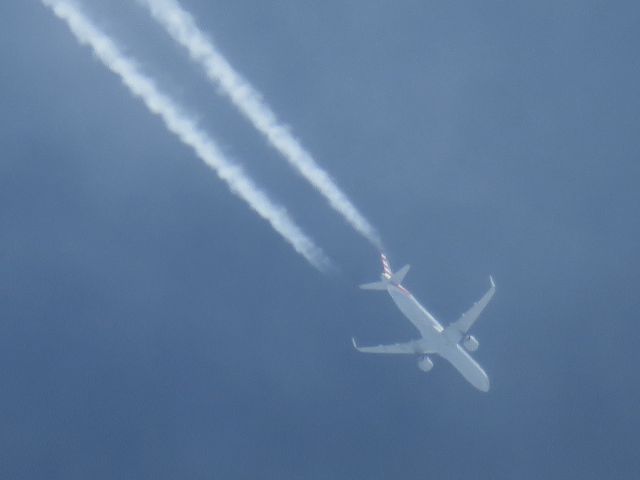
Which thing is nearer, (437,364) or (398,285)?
(398,285)

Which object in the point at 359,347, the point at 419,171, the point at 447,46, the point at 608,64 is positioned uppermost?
the point at 608,64

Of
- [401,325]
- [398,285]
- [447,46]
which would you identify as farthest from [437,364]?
[447,46]

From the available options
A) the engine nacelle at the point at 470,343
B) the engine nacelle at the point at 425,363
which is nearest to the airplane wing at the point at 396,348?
the engine nacelle at the point at 425,363

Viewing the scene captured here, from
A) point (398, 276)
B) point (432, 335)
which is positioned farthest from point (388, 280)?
point (432, 335)

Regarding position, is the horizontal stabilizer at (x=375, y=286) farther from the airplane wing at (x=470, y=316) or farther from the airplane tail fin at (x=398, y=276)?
the airplane wing at (x=470, y=316)

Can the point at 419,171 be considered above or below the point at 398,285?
above

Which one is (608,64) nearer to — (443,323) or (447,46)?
(447,46)
